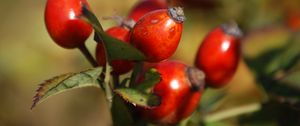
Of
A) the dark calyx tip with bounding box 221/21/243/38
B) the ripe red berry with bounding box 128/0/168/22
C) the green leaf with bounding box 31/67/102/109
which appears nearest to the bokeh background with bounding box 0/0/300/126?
the dark calyx tip with bounding box 221/21/243/38

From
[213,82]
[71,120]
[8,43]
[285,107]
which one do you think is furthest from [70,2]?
[8,43]

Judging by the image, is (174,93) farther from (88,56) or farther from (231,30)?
(231,30)

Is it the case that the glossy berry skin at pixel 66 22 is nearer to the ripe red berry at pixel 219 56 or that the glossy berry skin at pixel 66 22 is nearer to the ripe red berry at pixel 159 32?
the ripe red berry at pixel 159 32

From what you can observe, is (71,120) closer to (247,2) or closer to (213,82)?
(247,2)

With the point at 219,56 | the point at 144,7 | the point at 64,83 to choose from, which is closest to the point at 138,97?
the point at 64,83

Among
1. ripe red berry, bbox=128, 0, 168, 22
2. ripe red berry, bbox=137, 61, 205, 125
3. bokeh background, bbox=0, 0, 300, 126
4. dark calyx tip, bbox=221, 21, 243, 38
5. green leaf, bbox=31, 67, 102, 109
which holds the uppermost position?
ripe red berry, bbox=128, 0, 168, 22

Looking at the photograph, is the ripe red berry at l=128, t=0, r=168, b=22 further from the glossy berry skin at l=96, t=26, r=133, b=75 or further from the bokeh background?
the bokeh background

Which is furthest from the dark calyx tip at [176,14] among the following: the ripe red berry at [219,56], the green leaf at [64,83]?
the ripe red berry at [219,56]
